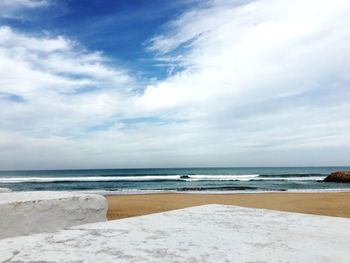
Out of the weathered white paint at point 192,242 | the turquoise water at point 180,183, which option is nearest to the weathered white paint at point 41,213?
the weathered white paint at point 192,242

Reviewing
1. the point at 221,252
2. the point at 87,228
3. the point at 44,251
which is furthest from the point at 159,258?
the point at 87,228

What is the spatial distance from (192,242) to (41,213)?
2.91 metres

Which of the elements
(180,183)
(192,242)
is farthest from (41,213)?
(180,183)

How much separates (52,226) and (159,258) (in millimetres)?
3122

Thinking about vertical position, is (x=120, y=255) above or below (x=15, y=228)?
above

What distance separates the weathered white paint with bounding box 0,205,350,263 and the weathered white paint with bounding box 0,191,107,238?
216cm

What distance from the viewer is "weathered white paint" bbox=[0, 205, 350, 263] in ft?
5.51

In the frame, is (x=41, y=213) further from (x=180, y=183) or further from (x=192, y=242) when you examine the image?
(x=180, y=183)

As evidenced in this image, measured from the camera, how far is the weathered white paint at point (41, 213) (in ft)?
13.4

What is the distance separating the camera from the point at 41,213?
425 cm

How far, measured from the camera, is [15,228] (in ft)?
13.5

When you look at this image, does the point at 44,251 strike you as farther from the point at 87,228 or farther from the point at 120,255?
the point at 87,228

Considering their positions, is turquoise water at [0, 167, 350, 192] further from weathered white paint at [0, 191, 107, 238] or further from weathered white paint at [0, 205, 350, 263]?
weathered white paint at [0, 205, 350, 263]

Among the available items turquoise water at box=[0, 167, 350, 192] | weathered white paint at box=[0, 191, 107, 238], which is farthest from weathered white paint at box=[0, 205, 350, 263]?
turquoise water at box=[0, 167, 350, 192]
